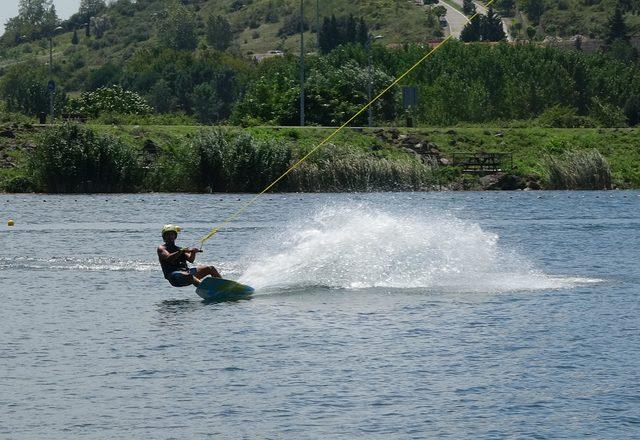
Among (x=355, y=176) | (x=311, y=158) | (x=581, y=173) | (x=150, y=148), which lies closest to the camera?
(x=355, y=176)

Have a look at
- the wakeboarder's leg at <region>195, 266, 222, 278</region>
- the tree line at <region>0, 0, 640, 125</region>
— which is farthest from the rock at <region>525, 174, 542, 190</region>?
the wakeboarder's leg at <region>195, 266, 222, 278</region>

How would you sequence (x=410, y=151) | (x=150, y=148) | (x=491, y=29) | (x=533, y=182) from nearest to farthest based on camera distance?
(x=533, y=182)
(x=150, y=148)
(x=410, y=151)
(x=491, y=29)

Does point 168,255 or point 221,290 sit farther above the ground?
point 168,255

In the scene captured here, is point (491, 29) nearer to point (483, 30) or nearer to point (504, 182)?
point (483, 30)

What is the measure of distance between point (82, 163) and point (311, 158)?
38.1 ft

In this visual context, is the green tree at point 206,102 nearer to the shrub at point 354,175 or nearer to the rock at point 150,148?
the rock at point 150,148

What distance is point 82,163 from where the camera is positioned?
2800 inches

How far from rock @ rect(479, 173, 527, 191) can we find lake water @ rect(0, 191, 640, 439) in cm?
3069

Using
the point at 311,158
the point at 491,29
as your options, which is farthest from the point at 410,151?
the point at 491,29

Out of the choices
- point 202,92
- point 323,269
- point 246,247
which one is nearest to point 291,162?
point 246,247

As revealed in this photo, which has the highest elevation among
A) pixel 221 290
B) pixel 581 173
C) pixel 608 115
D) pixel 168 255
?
pixel 608 115

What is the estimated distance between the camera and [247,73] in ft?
481

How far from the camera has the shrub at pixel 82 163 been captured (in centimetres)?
7019

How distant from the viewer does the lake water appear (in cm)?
1970
